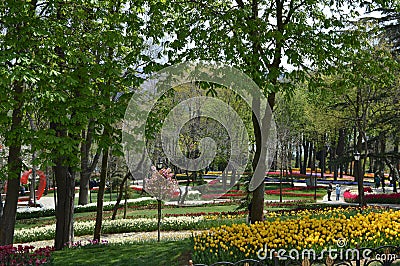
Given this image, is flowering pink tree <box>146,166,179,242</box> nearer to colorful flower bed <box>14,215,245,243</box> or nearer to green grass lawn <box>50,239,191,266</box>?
colorful flower bed <box>14,215,245,243</box>

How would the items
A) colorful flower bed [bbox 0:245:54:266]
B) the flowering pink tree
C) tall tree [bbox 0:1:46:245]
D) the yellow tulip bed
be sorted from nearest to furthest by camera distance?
tall tree [bbox 0:1:46:245]
the yellow tulip bed
colorful flower bed [bbox 0:245:54:266]
the flowering pink tree

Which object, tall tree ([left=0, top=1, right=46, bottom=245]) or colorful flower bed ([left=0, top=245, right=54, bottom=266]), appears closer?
tall tree ([left=0, top=1, right=46, bottom=245])

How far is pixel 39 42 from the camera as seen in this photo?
299 inches

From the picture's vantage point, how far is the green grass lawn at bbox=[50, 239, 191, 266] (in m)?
7.35

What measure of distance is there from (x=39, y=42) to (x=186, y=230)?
1008 cm

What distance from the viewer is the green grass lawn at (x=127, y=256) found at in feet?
24.1

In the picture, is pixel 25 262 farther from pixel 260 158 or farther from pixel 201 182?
pixel 201 182

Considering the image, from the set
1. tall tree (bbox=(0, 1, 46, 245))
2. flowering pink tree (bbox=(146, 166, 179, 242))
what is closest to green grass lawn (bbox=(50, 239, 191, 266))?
tall tree (bbox=(0, 1, 46, 245))

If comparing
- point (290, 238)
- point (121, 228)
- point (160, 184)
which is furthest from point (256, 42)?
point (121, 228)

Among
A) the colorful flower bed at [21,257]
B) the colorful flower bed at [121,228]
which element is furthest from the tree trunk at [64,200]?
the colorful flower bed at [121,228]

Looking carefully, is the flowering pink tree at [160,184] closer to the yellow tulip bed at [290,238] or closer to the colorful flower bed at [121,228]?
the colorful flower bed at [121,228]

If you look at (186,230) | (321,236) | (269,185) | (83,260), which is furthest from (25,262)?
(269,185)

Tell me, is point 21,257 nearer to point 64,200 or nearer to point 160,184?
point 64,200

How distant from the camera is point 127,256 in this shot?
819 cm
